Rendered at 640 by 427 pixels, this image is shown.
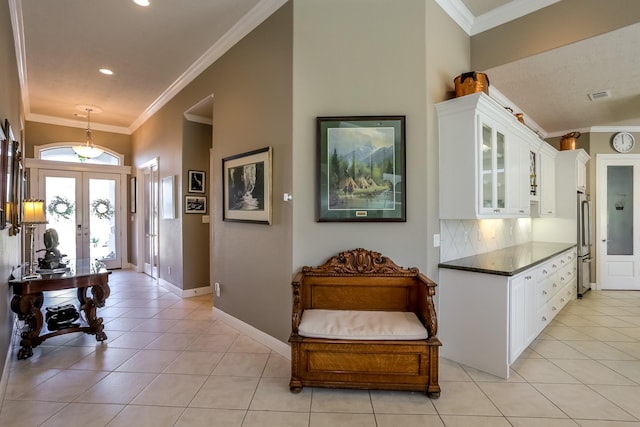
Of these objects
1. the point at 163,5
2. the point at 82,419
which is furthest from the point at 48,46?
the point at 82,419

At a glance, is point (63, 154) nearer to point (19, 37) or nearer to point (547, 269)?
point (19, 37)

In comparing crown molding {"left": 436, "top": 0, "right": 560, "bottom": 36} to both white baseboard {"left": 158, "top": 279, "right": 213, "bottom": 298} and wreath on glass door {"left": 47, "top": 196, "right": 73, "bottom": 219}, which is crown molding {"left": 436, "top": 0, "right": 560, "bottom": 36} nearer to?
white baseboard {"left": 158, "top": 279, "right": 213, "bottom": 298}

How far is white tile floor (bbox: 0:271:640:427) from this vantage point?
6.39 feet

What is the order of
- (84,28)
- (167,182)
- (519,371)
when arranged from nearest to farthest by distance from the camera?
1. (519,371)
2. (84,28)
3. (167,182)

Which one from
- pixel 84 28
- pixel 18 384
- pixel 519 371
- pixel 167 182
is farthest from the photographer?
pixel 167 182

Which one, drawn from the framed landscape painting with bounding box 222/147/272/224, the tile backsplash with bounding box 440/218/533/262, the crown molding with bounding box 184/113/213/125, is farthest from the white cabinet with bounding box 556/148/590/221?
the crown molding with bounding box 184/113/213/125

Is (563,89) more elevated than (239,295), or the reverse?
(563,89)

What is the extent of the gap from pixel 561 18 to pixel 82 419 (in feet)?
15.8

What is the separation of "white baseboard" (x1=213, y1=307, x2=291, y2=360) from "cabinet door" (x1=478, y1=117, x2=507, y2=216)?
6.93ft

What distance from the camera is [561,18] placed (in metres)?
2.75

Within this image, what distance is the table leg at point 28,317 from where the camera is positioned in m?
2.74

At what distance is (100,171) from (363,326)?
6.93m

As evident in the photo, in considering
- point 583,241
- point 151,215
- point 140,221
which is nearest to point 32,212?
point 151,215

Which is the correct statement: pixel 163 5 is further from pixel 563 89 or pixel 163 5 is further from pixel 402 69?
pixel 563 89
